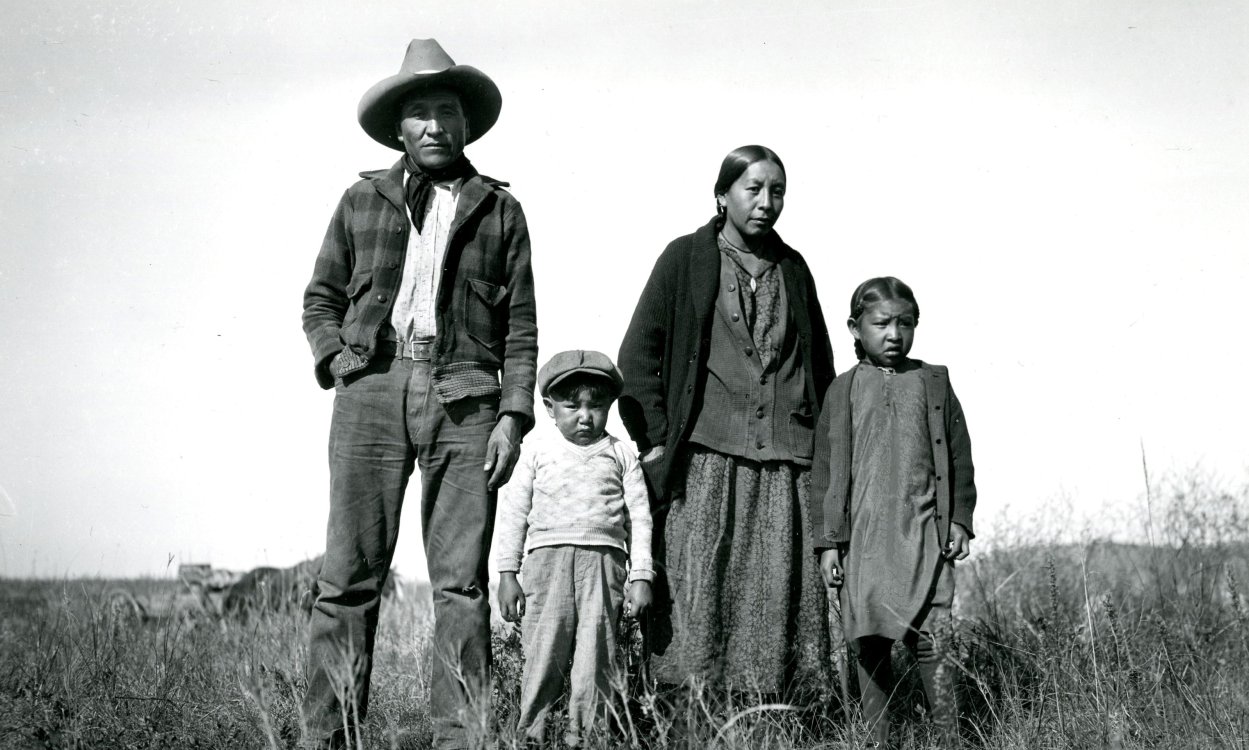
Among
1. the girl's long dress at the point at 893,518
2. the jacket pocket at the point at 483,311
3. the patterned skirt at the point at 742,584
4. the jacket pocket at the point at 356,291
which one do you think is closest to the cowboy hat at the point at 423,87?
the jacket pocket at the point at 356,291

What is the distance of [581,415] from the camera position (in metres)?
3.87

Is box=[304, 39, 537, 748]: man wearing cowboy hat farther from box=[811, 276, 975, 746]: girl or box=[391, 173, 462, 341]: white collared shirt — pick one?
box=[811, 276, 975, 746]: girl

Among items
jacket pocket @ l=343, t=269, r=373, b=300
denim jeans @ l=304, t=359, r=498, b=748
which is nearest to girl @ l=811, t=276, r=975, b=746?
denim jeans @ l=304, t=359, r=498, b=748

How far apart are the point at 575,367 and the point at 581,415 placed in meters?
0.19

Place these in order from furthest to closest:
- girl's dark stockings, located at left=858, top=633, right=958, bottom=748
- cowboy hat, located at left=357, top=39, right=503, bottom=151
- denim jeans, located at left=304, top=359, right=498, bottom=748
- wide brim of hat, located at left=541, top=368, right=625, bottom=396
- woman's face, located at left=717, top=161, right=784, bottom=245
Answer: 1. woman's face, located at left=717, top=161, right=784, bottom=245
2. cowboy hat, located at left=357, top=39, right=503, bottom=151
3. wide brim of hat, located at left=541, top=368, right=625, bottom=396
4. girl's dark stockings, located at left=858, top=633, right=958, bottom=748
5. denim jeans, located at left=304, top=359, right=498, bottom=748

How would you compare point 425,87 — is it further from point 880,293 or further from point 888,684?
point 888,684

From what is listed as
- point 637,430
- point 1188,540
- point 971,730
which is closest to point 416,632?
point 637,430

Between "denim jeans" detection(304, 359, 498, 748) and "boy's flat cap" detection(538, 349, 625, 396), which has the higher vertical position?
"boy's flat cap" detection(538, 349, 625, 396)

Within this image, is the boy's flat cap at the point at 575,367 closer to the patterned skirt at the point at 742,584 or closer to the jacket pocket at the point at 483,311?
the jacket pocket at the point at 483,311

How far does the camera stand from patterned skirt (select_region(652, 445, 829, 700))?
3.85 meters

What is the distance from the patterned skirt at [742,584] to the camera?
3.85 meters

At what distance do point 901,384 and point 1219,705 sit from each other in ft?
5.70

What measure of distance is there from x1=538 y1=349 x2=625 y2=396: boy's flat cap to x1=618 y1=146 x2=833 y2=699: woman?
0.74 feet

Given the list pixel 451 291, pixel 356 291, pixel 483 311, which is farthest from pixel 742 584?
pixel 356 291
